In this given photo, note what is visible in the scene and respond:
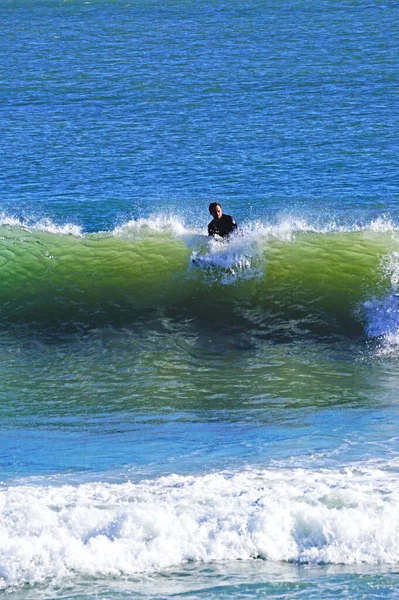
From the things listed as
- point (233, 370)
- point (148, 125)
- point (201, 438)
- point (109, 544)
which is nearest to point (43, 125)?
point (148, 125)

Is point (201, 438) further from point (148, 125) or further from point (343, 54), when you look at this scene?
point (343, 54)

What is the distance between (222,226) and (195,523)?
28.1 feet

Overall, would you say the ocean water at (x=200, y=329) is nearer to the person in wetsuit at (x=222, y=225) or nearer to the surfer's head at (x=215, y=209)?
the person in wetsuit at (x=222, y=225)

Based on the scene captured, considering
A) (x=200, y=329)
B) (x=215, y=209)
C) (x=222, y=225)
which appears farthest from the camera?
(x=222, y=225)

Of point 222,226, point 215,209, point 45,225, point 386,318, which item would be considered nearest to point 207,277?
point 222,226

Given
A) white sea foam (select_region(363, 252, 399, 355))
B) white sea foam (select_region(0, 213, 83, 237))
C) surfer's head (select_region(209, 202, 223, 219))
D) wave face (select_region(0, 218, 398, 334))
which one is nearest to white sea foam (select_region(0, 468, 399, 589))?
white sea foam (select_region(363, 252, 399, 355))

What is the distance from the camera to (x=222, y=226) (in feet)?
59.2

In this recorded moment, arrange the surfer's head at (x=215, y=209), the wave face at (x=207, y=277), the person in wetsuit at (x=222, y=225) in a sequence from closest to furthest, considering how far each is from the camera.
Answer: the wave face at (x=207, y=277) → the surfer's head at (x=215, y=209) → the person in wetsuit at (x=222, y=225)

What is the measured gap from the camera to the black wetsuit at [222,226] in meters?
18.0

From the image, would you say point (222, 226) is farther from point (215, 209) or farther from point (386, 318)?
point (386, 318)

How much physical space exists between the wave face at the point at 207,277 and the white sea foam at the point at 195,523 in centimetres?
585

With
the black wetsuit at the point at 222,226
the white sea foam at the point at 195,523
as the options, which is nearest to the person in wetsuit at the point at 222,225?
the black wetsuit at the point at 222,226

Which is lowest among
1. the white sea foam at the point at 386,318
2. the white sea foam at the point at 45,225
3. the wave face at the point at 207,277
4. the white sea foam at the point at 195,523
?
the white sea foam at the point at 195,523

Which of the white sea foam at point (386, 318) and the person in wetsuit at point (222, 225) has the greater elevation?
Answer: the person in wetsuit at point (222, 225)
